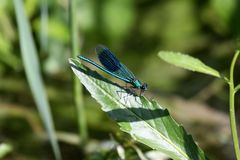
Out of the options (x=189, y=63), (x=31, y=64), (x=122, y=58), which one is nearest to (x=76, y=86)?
(x=31, y=64)

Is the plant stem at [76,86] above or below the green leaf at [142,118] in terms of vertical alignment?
above

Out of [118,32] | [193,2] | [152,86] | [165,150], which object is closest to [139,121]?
[165,150]

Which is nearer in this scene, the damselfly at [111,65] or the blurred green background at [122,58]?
the damselfly at [111,65]

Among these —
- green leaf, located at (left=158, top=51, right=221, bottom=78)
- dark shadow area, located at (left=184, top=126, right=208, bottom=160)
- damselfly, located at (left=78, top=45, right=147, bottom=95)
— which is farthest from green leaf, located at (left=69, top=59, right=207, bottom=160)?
damselfly, located at (left=78, top=45, right=147, bottom=95)

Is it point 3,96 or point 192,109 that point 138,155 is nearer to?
point 192,109

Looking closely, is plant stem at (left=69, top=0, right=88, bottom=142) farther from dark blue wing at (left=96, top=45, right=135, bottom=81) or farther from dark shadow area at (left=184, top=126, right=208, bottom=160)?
dark shadow area at (left=184, top=126, right=208, bottom=160)

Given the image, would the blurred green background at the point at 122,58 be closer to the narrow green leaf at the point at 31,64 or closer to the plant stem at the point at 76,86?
the plant stem at the point at 76,86

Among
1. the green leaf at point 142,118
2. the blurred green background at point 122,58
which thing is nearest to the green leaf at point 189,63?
the green leaf at point 142,118

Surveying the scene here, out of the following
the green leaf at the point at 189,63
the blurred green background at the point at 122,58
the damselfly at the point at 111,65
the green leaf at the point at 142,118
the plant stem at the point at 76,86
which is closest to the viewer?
the green leaf at the point at 142,118
